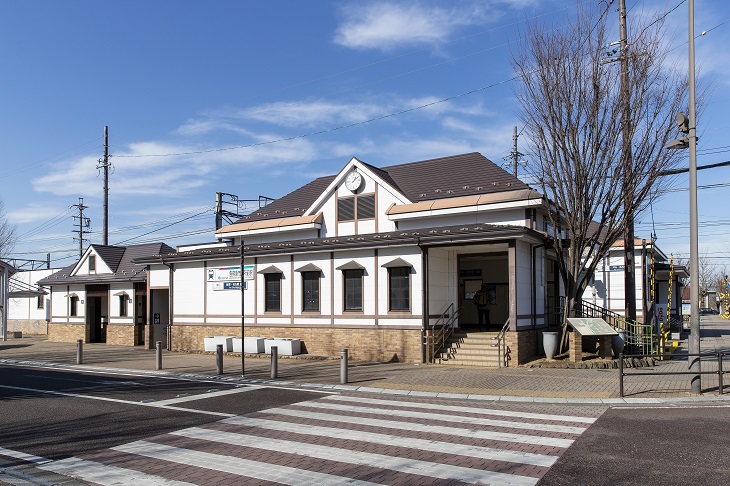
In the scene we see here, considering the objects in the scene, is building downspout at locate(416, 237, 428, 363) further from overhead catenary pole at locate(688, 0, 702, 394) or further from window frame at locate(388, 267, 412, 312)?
overhead catenary pole at locate(688, 0, 702, 394)

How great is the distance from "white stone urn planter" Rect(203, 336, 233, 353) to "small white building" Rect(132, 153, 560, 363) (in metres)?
0.65

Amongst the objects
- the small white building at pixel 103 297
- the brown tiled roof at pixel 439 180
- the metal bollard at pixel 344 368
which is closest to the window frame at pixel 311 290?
the brown tiled roof at pixel 439 180

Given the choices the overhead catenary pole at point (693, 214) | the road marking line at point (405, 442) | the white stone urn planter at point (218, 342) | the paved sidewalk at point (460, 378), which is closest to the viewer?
the road marking line at point (405, 442)

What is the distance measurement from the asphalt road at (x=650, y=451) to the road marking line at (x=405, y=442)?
44 cm

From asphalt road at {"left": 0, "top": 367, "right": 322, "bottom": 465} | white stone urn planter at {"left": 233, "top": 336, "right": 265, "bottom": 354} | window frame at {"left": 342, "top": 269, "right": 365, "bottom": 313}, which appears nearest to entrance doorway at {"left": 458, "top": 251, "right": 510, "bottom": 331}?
window frame at {"left": 342, "top": 269, "right": 365, "bottom": 313}

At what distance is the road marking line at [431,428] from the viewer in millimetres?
8617

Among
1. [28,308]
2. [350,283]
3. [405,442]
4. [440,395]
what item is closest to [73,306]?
[28,308]

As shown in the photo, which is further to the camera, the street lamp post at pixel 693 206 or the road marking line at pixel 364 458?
the street lamp post at pixel 693 206

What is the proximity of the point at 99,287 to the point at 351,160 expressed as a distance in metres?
17.7

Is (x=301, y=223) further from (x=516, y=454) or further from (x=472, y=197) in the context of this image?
(x=516, y=454)

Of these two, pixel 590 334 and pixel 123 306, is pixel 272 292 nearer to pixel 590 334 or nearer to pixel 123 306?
pixel 123 306

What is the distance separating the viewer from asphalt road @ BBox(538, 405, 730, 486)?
6727mm

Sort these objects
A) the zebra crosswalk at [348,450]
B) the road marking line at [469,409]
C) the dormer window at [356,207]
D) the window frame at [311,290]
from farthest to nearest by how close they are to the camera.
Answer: the dormer window at [356,207], the window frame at [311,290], the road marking line at [469,409], the zebra crosswalk at [348,450]

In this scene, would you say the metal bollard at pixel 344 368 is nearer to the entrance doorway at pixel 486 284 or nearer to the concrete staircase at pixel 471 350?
the concrete staircase at pixel 471 350
